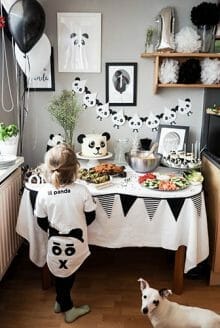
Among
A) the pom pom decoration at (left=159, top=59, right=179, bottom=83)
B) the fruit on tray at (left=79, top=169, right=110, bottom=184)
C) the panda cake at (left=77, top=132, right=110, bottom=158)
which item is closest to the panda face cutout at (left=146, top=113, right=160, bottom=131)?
the pom pom decoration at (left=159, top=59, right=179, bottom=83)

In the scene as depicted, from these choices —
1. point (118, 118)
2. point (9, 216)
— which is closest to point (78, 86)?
point (118, 118)

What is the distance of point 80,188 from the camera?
160 cm

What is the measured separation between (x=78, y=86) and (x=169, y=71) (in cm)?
69

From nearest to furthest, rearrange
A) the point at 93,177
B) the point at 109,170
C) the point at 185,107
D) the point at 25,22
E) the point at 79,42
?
the point at 25,22
the point at 93,177
the point at 109,170
the point at 79,42
the point at 185,107

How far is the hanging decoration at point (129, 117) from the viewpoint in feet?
7.76

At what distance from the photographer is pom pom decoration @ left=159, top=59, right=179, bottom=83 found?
7.18 feet

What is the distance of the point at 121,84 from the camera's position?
7.66ft

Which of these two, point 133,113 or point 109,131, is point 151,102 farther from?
point 109,131

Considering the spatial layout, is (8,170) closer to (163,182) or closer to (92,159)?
(92,159)

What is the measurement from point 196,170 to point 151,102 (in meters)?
0.65

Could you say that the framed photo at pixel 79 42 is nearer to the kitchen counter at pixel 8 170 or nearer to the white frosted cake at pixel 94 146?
the white frosted cake at pixel 94 146

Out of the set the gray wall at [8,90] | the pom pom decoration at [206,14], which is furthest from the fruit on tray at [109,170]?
the pom pom decoration at [206,14]

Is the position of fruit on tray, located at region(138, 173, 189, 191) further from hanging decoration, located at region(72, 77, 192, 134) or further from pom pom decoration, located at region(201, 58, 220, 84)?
pom pom decoration, located at region(201, 58, 220, 84)

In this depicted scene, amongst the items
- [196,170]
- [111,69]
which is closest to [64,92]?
[111,69]
